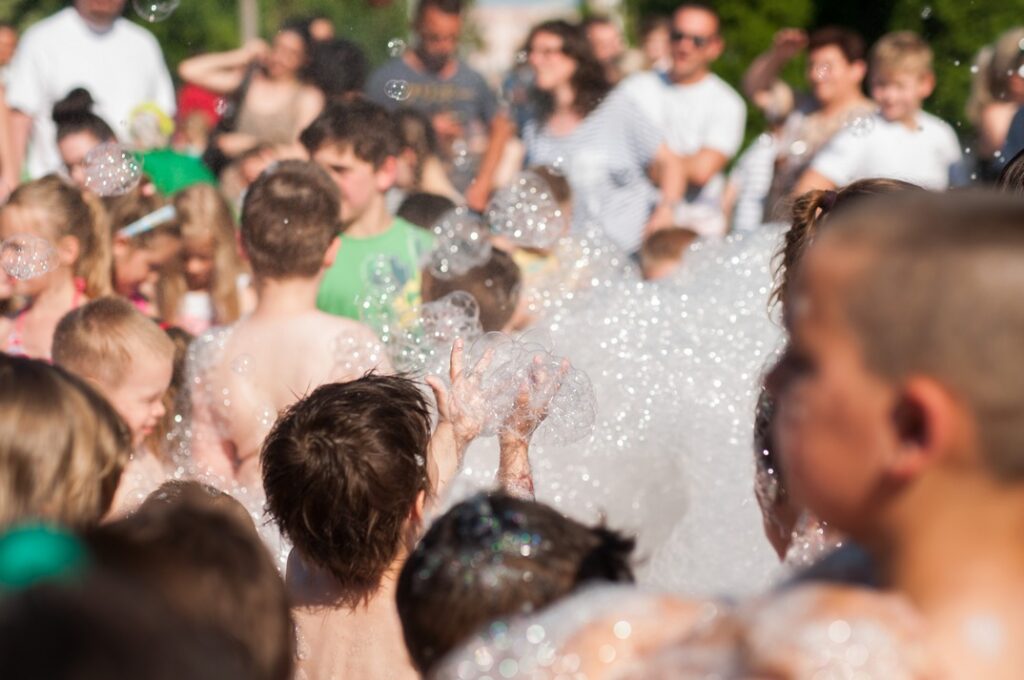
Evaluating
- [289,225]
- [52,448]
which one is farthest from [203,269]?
[52,448]

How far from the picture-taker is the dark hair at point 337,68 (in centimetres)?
749

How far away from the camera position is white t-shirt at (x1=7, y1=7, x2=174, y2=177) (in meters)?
7.25

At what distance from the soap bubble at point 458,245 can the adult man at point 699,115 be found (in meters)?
2.51

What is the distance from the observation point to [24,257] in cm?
460

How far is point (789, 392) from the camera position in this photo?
1447 mm

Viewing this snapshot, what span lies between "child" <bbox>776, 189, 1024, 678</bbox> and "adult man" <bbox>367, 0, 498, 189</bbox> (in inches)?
247

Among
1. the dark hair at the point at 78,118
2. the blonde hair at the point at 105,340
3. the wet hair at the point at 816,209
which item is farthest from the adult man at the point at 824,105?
the wet hair at the point at 816,209

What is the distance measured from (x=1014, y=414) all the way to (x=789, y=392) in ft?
0.71

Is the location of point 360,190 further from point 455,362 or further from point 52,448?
point 52,448

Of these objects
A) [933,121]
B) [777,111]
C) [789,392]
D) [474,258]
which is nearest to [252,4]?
[777,111]

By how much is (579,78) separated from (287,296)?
335 centimetres

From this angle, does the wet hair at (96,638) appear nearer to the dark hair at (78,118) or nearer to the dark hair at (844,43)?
the dark hair at (78,118)

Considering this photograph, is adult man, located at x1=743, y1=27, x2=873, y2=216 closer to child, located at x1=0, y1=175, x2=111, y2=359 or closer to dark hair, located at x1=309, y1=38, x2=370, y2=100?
dark hair, located at x1=309, y1=38, x2=370, y2=100

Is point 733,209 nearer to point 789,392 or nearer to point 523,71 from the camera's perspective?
point 523,71
